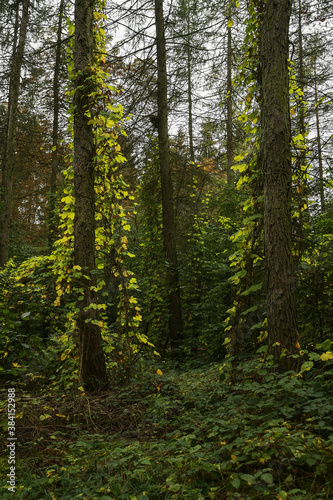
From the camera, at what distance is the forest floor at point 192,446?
2.27 m

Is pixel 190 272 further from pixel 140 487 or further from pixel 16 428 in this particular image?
pixel 140 487

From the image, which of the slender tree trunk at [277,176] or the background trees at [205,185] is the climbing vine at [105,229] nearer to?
the background trees at [205,185]

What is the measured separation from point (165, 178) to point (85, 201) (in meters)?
3.72

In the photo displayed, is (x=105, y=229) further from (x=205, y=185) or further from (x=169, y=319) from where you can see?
(x=205, y=185)

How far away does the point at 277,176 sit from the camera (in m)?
3.62

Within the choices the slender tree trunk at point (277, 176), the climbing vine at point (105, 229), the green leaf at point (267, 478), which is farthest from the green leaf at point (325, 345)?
the climbing vine at point (105, 229)

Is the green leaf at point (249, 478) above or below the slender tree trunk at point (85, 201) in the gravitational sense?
below

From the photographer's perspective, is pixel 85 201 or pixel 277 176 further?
pixel 85 201

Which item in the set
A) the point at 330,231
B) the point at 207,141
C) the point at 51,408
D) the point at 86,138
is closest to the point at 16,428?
the point at 51,408

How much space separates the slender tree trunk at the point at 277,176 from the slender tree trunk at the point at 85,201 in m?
2.32

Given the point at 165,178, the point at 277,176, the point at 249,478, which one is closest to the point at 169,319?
the point at 165,178

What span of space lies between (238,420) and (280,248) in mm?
1644

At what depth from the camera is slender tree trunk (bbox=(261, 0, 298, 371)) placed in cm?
348

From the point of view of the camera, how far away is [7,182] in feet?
34.4
